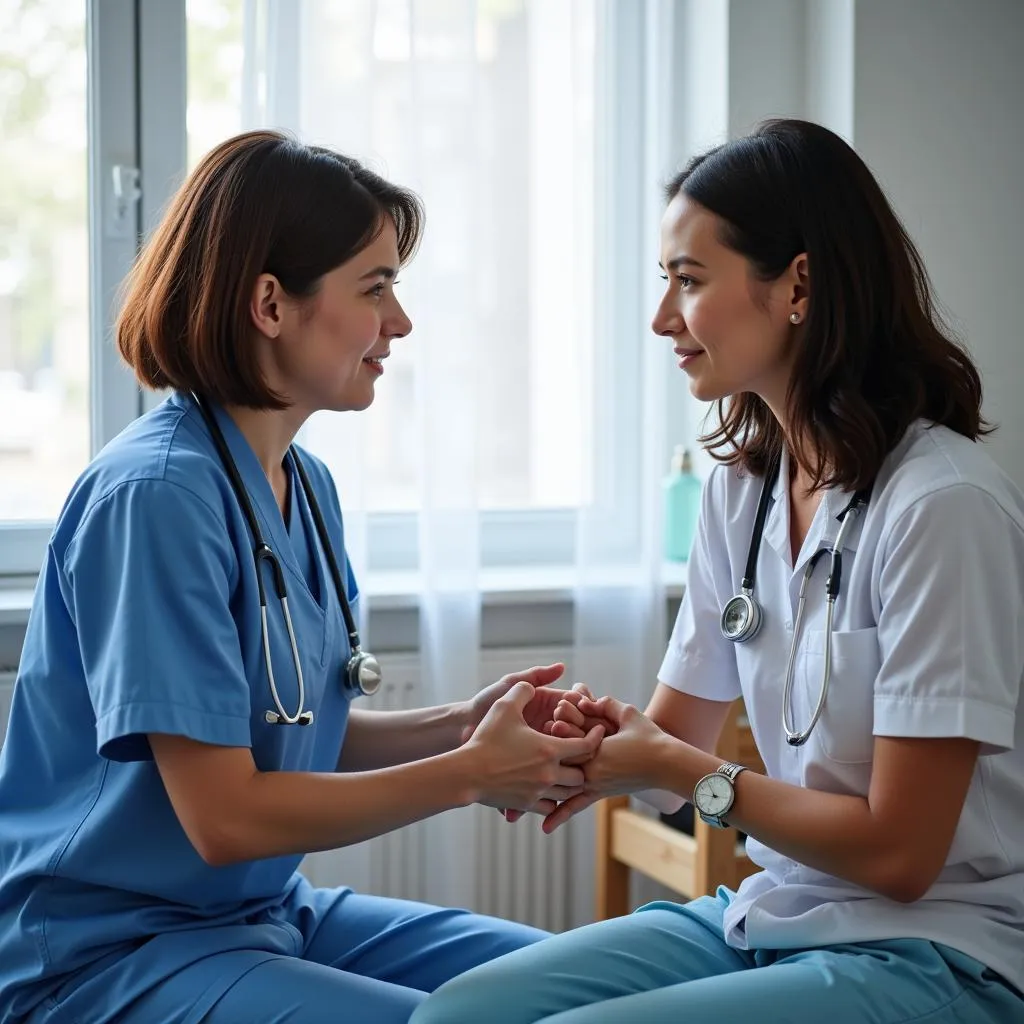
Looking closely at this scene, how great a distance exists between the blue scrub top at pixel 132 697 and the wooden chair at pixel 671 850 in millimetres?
794

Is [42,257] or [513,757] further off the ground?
[42,257]

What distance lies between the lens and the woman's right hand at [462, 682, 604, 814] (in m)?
1.37

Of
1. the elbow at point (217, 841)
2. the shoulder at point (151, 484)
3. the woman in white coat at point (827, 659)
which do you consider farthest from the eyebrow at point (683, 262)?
the elbow at point (217, 841)

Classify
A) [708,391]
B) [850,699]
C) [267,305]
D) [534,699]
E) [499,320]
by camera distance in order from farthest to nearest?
[499,320], [534,699], [708,391], [267,305], [850,699]

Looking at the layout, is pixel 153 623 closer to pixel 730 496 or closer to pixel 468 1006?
pixel 468 1006

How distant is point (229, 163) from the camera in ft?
4.65

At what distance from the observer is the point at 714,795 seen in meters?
1.34

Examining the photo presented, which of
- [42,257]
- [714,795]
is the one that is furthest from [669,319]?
[42,257]

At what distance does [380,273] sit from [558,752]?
→ 1.92 feet

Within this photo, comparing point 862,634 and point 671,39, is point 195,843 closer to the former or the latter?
point 862,634

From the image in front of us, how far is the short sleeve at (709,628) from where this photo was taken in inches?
63.2

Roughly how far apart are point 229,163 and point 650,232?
1.22 m

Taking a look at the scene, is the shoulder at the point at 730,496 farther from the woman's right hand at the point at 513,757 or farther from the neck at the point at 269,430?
the neck at the point at 269,430

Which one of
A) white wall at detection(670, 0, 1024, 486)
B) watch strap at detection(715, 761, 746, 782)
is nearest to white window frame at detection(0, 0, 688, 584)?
white wall at detection(670, 0, 1024, 486)
